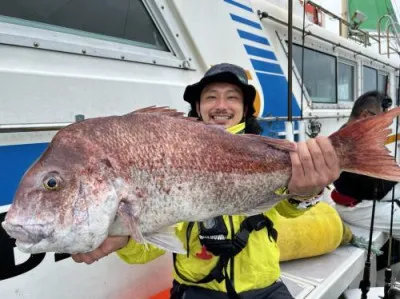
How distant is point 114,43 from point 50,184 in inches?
53.8

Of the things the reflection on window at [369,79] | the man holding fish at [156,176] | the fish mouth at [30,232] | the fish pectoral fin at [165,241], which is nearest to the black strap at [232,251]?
the man holding fish at [156,176]

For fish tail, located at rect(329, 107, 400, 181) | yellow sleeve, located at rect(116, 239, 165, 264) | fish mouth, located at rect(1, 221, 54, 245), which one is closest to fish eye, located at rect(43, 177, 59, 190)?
fish mouth, located at rect(1, 221, 54, 245)

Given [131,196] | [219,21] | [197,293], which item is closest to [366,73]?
[219,21]

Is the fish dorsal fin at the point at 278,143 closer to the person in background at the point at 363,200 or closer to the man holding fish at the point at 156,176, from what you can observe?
the man holding fish at the point at 156,176

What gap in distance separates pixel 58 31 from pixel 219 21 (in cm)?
157

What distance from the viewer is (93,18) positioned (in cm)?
224

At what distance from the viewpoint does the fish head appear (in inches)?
44.3

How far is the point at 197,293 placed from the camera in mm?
1948

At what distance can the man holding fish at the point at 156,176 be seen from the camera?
1149mm

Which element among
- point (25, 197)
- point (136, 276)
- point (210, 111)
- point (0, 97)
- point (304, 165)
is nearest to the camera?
point (25, 197)

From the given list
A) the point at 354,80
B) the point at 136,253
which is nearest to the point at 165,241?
the point at 136,253

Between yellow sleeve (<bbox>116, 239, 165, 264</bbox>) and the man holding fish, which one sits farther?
yellow sleeve (<bbox>116, 239, 165, 264</bbox>)

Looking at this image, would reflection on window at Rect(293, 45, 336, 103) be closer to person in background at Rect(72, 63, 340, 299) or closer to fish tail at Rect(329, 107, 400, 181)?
person in background at Rect(72, 63, 340, 299)

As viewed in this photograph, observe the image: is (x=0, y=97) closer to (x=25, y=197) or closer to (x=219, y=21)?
(x=25, y=197)
